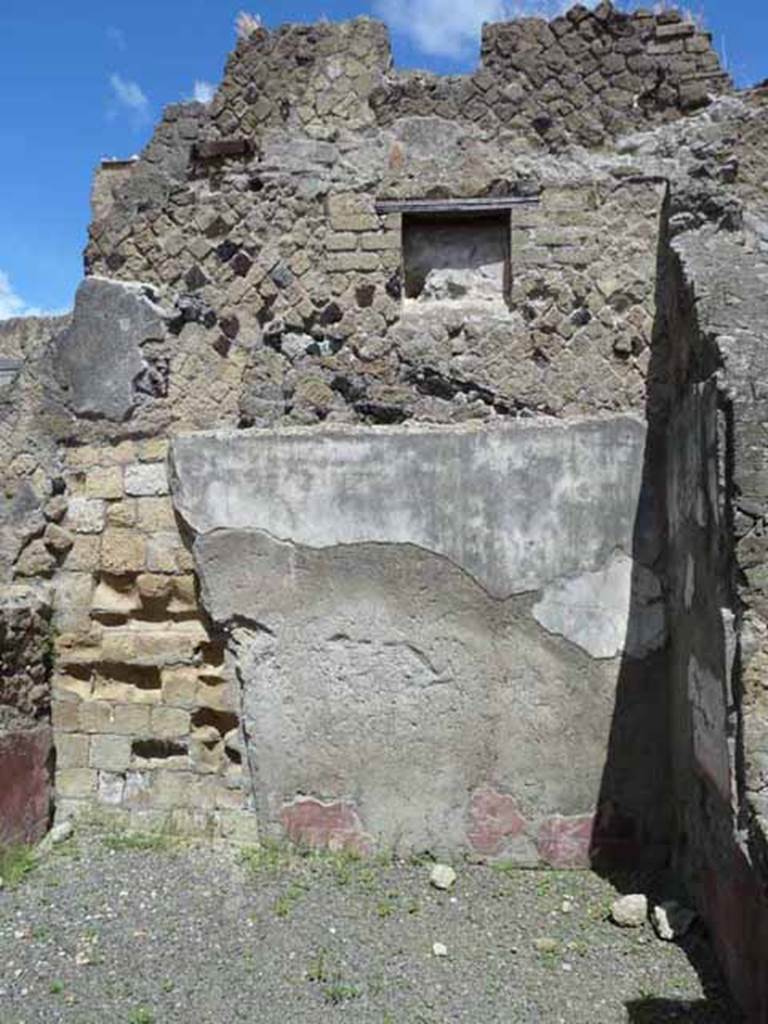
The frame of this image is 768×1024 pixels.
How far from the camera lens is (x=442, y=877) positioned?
391cm

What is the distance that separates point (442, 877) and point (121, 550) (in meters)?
1.96

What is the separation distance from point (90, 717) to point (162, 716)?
0.34m

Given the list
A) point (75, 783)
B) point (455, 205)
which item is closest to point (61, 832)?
point (75, 783)

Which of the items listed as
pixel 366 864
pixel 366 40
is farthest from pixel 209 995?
pixel 366 40

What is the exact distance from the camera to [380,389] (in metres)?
4.33

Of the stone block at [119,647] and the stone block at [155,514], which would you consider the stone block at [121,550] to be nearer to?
the stone block at [155,514]

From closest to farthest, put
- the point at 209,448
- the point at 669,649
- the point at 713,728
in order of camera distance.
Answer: the point at 713,728, the point at 669,649, the point at 209,448

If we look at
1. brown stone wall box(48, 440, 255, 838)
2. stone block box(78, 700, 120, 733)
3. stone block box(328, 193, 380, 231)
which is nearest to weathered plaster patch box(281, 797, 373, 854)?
brown stone wall box(48, 440, 255, 838)

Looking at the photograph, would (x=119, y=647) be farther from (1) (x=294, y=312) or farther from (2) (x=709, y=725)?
(2) (x=709, y=725)

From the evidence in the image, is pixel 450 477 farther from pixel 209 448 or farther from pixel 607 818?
pixel 607 818

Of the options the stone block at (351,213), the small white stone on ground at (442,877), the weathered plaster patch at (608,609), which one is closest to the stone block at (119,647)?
→ the small white stone on ground at (442,877)

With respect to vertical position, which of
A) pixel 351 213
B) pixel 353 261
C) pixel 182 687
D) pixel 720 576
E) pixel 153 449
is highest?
pixel 351 213

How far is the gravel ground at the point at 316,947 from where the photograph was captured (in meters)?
3.07

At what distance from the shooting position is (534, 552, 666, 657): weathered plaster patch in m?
4.02
